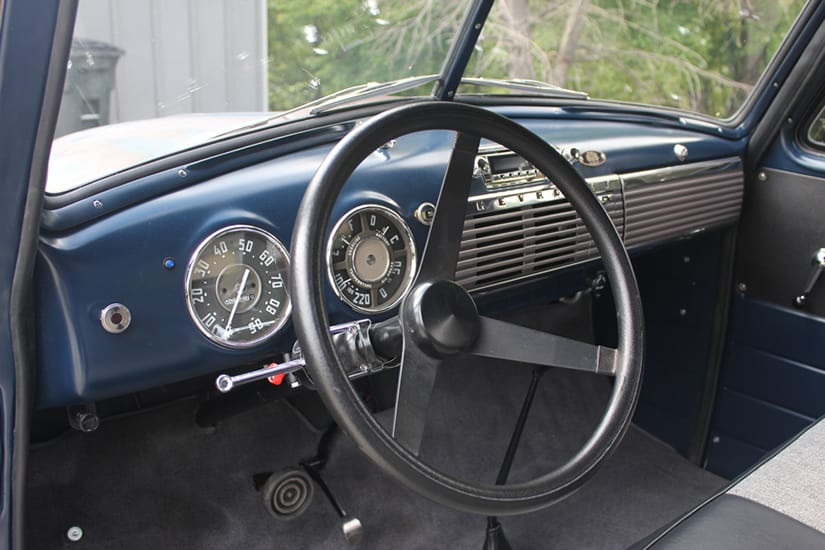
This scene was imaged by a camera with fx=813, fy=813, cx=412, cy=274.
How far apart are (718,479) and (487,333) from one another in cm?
162

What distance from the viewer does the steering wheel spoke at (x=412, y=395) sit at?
4.09ft

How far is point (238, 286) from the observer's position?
1.50m

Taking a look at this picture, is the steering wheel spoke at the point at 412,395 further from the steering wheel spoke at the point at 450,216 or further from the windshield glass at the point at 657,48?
the windshield glass at the point at 657,48

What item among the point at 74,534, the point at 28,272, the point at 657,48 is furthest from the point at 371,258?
the point at 657,48

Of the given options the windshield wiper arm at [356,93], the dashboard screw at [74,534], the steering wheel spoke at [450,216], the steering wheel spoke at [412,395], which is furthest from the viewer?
the dashboard screw at [74,534]

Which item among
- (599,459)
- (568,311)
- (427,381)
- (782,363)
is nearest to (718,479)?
(782,363)

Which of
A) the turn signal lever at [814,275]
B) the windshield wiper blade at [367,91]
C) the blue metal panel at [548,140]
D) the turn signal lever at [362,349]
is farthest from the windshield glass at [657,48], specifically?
the turn signal lever at [362,349]

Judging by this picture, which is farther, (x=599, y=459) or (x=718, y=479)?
(x=718, y=479)

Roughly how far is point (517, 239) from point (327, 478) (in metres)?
0.95

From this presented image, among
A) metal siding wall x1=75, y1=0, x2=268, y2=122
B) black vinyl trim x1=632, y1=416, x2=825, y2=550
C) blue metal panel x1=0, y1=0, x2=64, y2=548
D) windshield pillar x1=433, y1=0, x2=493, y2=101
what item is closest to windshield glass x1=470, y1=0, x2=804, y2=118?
windshield pillar x1=433, y1=0, x2=493, y2=101

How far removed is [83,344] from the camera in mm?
1375

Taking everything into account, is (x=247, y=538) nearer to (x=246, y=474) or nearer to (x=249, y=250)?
(x=246, y=474)

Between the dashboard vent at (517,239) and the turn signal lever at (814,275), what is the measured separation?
0.74 metres

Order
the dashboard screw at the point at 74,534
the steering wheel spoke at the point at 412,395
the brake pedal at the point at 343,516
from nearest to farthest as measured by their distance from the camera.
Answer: the steering wheel spoke at the point at 412,395 → the dashboard screw at the point at 74,534 → the brake pedal at the point at 343,516
